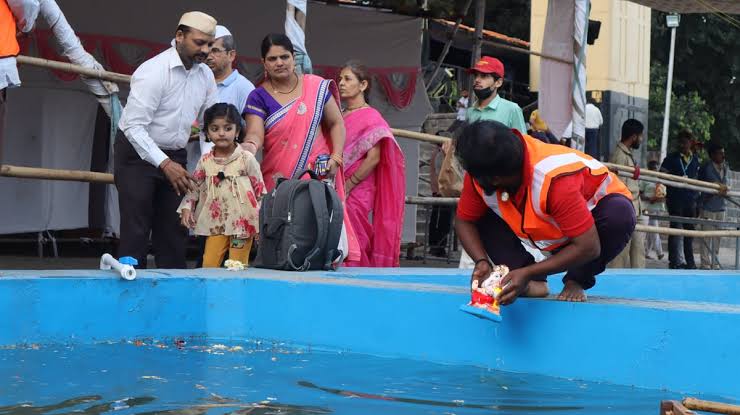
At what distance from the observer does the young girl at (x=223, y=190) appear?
5.91 metres

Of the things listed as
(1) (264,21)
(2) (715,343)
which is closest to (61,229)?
(1) (264,21)

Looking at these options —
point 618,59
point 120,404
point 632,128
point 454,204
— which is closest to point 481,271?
point 120,404

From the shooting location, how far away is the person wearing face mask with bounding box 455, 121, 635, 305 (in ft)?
12.8

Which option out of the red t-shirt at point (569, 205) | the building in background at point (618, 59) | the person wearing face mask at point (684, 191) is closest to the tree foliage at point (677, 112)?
the building in background at point (618, 59)

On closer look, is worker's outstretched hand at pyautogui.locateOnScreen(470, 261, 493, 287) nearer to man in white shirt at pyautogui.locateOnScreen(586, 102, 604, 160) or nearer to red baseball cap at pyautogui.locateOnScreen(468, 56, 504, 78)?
red baseball cap at pyautogui.locateOnScreen(468, 56, 504, 78)

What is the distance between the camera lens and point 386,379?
13.8 feet

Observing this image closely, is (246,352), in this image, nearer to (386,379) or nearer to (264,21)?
(386,379)

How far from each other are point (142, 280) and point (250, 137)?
1.51 m

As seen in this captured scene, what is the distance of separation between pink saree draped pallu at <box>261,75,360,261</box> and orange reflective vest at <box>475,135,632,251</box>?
7.27 feet

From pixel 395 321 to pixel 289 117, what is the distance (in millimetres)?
1915

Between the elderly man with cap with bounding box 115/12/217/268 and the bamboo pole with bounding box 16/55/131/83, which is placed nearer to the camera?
the elderly man with cap with bounding box 115/12/217/268

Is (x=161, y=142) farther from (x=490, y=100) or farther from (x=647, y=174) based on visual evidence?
(x=647, y=174)

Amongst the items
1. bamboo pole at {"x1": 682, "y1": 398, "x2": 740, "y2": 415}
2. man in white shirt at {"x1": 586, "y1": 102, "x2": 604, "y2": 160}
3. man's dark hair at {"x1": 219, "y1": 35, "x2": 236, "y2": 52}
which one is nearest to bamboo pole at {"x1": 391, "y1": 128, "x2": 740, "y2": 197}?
man's dark hair at {"x1": 219, "y1": 35, "x2": 236, "y2": 52}

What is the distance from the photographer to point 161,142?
19.2 feet
